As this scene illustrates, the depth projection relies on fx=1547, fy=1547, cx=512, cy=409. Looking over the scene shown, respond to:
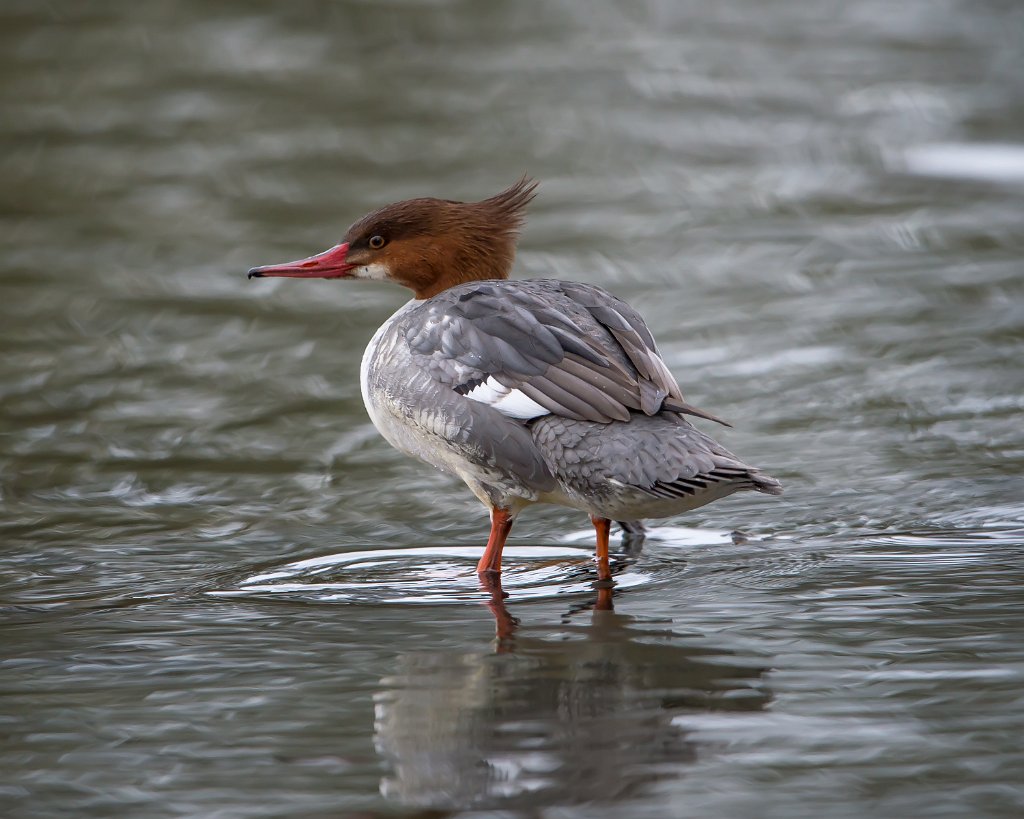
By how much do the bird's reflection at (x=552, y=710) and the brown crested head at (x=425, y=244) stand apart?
177cm

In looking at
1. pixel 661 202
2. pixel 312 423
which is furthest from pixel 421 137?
pixel 312 423

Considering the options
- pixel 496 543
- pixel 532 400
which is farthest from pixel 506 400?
pixel 496 543

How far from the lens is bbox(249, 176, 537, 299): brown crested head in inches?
236

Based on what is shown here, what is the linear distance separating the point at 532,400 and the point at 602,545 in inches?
23.3

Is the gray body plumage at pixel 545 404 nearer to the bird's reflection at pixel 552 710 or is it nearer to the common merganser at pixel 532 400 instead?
the common merganser at pixel 532 400

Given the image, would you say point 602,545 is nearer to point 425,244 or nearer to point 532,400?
point 532,400

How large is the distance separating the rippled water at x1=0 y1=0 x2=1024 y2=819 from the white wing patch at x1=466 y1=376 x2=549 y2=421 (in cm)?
59

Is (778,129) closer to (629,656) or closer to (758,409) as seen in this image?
(758,409)

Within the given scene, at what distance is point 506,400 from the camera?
16.7 feet

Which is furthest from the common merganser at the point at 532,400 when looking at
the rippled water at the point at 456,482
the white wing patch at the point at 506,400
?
the rippled water at the point at 456,482

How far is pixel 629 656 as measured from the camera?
172 inches

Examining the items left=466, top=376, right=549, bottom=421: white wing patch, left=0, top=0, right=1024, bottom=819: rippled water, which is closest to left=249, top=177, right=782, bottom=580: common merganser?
left=466, top=376, right=549, bottom=421: white wing patch

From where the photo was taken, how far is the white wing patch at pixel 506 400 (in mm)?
5016

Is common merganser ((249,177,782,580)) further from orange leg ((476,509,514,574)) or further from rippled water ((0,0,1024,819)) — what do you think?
rippled water ((0,0,1024,819))
